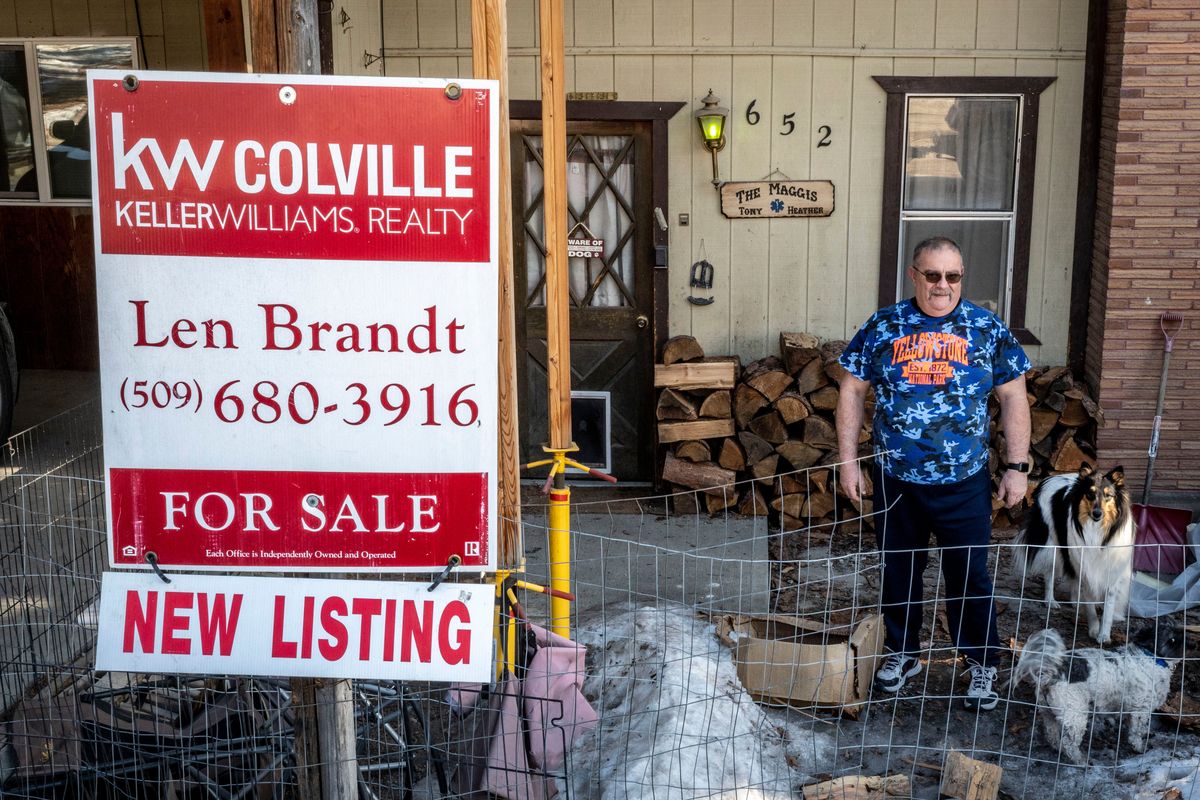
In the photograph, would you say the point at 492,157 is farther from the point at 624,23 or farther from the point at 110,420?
the point at 624,23

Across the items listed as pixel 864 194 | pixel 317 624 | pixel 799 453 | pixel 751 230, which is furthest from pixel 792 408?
pixel 317 624

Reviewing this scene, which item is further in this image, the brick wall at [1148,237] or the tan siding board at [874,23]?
the tan siding board at [874,23]

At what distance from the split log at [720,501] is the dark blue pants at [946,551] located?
86.1 inches

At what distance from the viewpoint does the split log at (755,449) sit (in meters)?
7.64

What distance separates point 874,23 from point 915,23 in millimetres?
255

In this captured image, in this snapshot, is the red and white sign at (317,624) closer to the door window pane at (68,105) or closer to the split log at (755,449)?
the split log at (755,449)

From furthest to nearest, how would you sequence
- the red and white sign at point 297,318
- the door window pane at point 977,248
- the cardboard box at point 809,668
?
the door window pane at point 977,248 → the cardboard box at point 809,668 → the red and white sign at point 297,318

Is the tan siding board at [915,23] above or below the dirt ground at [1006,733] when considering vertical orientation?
above

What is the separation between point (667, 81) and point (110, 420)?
5.46 m

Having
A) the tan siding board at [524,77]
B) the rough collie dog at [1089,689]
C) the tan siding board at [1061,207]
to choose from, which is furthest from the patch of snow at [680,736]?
the tan siding board at [524,77]

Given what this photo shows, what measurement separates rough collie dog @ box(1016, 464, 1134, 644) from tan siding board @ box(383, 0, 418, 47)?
477cm

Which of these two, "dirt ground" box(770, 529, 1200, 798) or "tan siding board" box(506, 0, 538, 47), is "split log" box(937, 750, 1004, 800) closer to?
"dirt ground" box(770, 529, 1200, 798)

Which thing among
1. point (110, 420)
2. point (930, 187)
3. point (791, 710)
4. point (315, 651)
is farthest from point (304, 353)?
point (930, 187)

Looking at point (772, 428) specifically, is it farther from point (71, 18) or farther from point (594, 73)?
point (71, 18)
